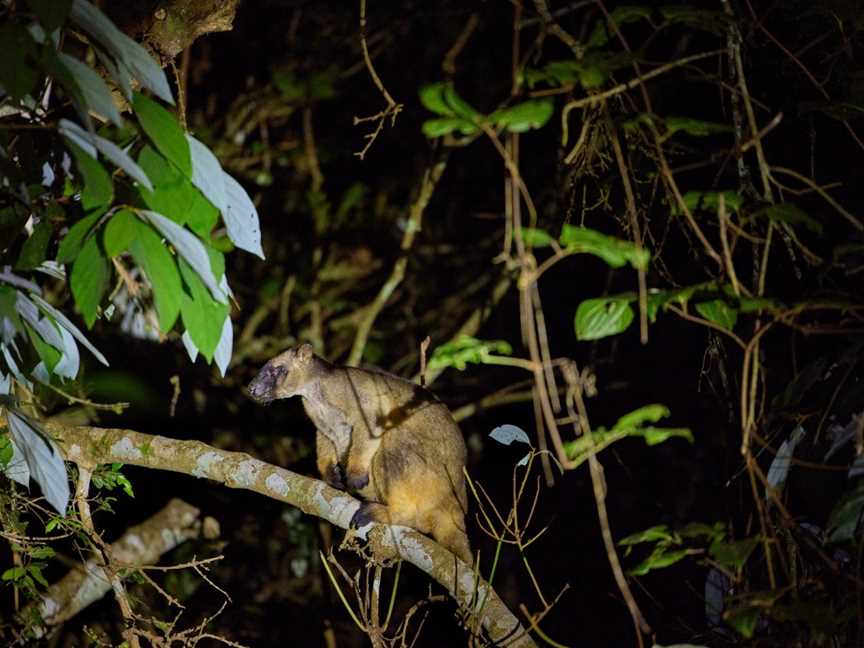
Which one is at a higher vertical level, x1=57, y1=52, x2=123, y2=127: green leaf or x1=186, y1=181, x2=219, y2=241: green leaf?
x1=57, y1=52, x2=123, y2=127: green leaf

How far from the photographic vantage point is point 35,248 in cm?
214

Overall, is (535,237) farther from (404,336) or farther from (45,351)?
(404,336)

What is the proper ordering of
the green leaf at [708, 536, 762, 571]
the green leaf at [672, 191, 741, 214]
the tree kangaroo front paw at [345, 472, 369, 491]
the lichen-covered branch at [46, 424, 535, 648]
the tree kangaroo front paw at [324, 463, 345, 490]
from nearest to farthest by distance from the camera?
the green leaf at [708, 536, 762, 571] < the green leaf at [672, 191, 741, 214] < the lichen-covered branch at [46, 424, 535, 648] < the tree kangaroo front paw at [345, 472, 369, 491] < the tree kangaroo front paw at [324, 463, 345, 490]

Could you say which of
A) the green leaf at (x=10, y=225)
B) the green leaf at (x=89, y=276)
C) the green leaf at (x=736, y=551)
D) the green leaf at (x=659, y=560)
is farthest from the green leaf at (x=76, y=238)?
the green leaf at (x=736, y=551)

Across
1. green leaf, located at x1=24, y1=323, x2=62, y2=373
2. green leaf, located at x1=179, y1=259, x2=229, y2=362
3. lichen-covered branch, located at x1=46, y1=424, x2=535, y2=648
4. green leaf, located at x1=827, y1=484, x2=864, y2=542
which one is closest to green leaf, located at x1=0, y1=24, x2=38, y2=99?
green leaf, located at x1=179, y1=259, x2=229, y2=362

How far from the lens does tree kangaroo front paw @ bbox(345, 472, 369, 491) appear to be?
168 inches

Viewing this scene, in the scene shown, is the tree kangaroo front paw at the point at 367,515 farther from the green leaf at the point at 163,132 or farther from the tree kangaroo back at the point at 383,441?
the green leaf at the point at 163,132

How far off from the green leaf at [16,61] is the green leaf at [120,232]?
29 centimetres

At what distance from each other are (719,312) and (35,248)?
1.58 m

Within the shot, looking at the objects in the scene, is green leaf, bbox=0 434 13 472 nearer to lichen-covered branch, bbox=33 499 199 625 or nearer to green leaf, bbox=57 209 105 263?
green leaf, bbox=57 209 105 263

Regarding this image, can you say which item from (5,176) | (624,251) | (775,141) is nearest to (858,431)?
(624,251)

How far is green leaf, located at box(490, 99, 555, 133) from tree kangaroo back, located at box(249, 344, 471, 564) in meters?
2.25

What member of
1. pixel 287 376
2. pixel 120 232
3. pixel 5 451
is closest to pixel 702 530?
pixel 120 232

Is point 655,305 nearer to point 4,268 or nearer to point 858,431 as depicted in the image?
point 858,431
